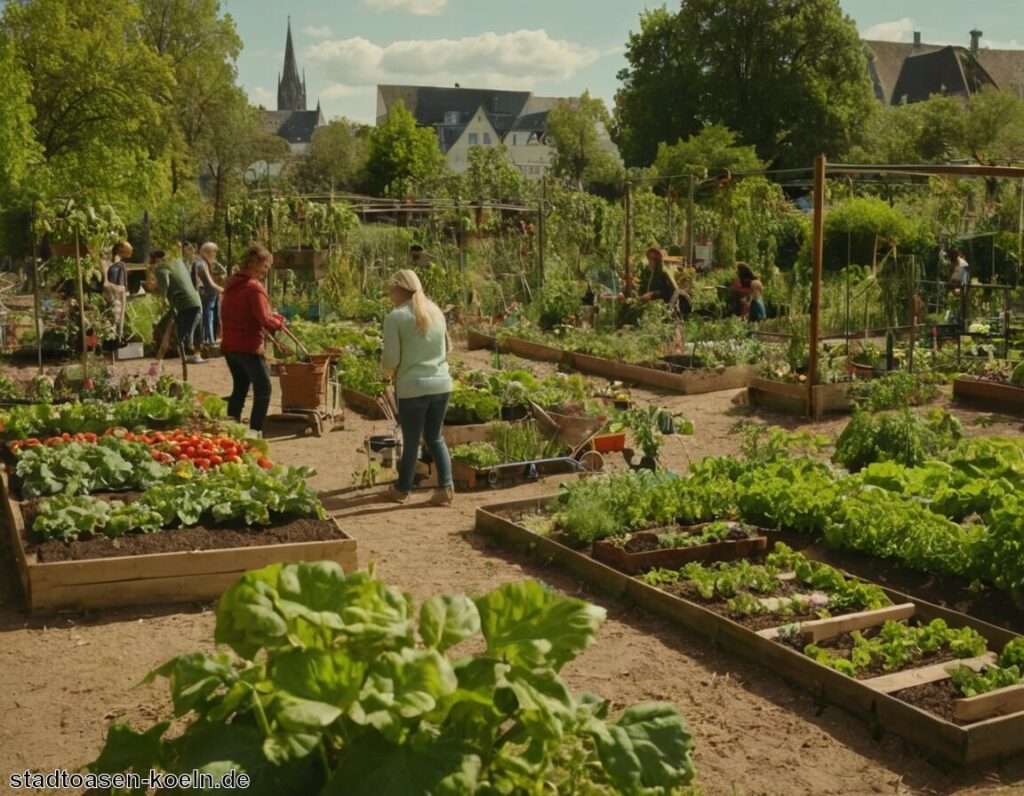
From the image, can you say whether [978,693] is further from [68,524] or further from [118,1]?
[118,1]

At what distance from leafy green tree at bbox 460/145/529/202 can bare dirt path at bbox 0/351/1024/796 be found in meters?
22.1

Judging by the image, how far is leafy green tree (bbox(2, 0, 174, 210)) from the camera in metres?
35.3

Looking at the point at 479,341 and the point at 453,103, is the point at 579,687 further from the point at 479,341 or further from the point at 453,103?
the point at 453,103

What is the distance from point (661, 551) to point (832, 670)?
5.98 feet

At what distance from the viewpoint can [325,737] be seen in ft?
11.0

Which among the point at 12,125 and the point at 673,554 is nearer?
the point at 673,554

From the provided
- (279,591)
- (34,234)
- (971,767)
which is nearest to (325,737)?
(279,591)

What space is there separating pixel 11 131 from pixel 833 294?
1938 cm

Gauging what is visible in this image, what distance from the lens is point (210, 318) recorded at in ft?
57.3

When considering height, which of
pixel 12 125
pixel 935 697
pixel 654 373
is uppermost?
pixel 12 125

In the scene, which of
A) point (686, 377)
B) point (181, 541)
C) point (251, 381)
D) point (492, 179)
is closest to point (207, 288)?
point (251, 381)

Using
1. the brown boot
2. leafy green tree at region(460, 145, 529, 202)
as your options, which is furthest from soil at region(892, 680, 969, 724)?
leafy green tree at region(460, 145, 529, 202)

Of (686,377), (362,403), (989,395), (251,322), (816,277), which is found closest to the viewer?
(251,322)

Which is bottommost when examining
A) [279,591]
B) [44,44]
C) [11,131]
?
[279,591]
